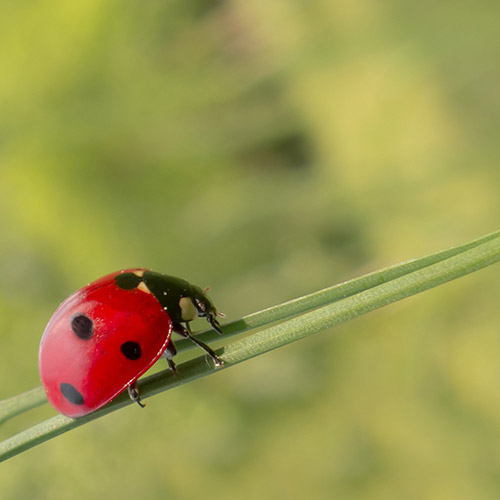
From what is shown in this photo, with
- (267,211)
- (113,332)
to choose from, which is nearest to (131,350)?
(113,332)

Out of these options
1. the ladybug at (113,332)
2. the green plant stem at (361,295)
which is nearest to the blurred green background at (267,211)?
the ladybug at (113,332)

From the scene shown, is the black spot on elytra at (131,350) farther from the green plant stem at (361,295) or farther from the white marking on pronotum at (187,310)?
the green plant stem at (361,295)

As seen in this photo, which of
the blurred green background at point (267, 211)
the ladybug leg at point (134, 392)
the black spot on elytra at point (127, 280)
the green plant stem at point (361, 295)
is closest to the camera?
the green plant stem at point (361, 295)

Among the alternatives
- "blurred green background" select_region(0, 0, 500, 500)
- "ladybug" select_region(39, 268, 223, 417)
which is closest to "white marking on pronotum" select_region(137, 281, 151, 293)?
"ladybug" select_region(39, 268, 223, 417)

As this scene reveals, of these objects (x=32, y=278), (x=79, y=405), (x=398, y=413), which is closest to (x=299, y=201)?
(x=398, y=413)

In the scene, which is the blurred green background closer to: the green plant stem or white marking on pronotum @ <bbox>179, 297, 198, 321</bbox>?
white marking on pronotum @ <bbox>179, 297, 198, 321</bbox>
